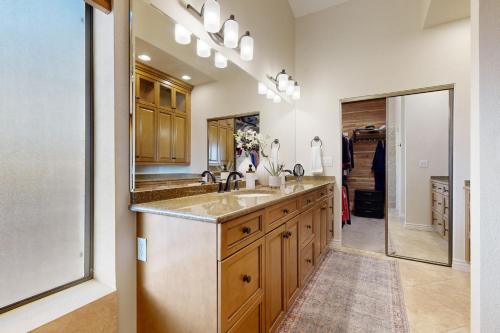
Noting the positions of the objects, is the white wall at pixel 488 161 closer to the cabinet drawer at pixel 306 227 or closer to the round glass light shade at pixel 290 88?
the cabinet drawer at pixel 306 227

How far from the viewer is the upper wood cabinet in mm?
1302

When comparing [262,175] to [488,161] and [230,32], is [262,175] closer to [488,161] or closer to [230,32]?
[230,32]

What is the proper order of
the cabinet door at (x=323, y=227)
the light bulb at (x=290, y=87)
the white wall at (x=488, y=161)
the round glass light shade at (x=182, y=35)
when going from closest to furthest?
1. the white wall at (x=488, y=161)
2. the round glass light shade at (x=182, y=35)
3. the cabinet door at (x=323, y=227)
4. the light bulb at (x=290, y=87)

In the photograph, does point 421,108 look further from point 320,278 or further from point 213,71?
point 213,71

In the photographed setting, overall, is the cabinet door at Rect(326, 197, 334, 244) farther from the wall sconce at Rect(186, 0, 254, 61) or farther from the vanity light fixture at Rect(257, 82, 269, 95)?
the wall sconce at Rect(186, 0, 254, 61)

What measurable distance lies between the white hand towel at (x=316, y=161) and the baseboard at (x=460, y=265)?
1.72 metres

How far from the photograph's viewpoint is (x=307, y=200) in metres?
2.08

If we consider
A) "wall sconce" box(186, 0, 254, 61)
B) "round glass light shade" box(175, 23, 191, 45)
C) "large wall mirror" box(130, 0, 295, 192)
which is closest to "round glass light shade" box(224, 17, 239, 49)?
"wall sconce" box(186, 0, 254, 61)

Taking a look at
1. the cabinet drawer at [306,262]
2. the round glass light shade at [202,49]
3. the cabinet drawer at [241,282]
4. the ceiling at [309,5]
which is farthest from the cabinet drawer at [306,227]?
the ceiling at [309,5]

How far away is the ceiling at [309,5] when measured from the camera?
317cm

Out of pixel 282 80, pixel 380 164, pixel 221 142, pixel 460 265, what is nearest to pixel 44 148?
pixel 221 142

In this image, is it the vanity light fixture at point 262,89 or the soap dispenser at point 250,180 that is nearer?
the soap dispenser at point 250,180

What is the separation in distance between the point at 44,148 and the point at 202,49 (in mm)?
1203

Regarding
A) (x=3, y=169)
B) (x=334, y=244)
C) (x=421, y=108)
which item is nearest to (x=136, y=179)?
(x=3, y=169)
